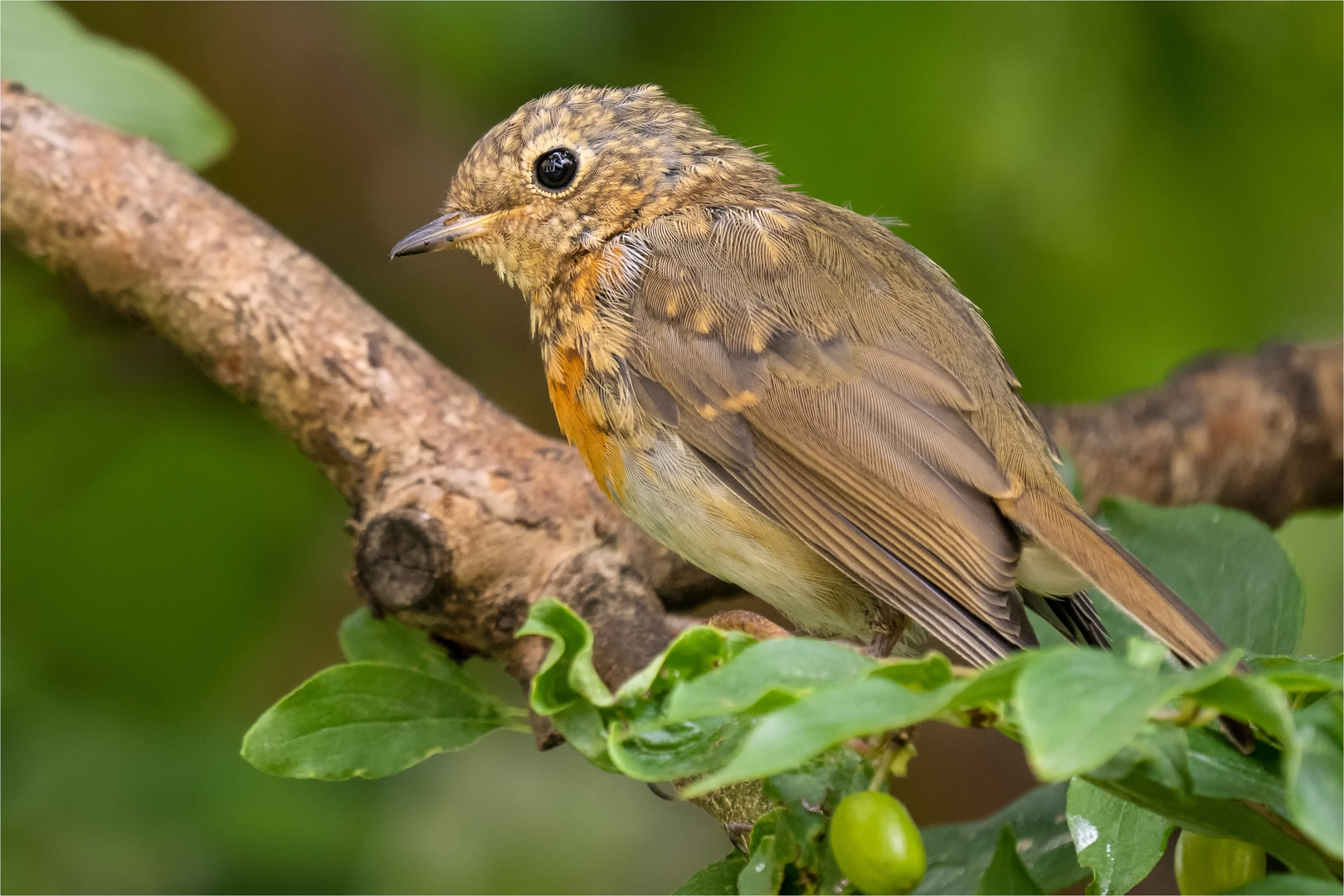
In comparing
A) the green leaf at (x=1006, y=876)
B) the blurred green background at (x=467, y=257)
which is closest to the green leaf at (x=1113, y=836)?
the green leaf at (x=1006, y=876)

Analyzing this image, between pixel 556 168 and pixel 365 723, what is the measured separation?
145 centimetres

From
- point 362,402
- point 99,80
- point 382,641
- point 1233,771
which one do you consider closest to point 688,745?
point 1233,771

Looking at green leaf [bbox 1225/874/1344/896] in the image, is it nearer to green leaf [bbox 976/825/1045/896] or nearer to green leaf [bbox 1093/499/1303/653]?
green leaf [bbox 976/825/1045/896]

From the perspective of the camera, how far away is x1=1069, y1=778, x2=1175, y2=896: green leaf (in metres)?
1.57

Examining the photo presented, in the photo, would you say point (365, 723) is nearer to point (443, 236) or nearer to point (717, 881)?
point (717, 881)

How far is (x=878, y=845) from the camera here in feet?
4.20

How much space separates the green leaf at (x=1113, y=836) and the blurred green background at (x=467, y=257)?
2054mm

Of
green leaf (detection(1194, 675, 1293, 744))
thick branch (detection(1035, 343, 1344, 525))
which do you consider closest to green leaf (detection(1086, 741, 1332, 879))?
green leaf (detection(1194, 675, 1293, 744))

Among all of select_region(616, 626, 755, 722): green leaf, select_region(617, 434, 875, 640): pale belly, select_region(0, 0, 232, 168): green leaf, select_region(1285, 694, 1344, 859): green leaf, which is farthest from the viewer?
select_region(0, 0, 232, 168): green leaf

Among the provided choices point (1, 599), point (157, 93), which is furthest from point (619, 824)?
point (157, 93)

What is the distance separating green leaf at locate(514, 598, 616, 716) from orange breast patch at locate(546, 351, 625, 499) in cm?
106

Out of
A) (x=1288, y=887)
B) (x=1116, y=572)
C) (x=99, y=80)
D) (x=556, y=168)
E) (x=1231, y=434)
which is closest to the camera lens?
(x=1288, y=887)

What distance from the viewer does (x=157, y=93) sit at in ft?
10.6

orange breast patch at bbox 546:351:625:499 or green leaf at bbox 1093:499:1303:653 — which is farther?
orange breast patch at bbox 546:351:625:499
